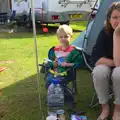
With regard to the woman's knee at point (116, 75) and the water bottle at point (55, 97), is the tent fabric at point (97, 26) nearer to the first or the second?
the water bottle at point (55, 97)

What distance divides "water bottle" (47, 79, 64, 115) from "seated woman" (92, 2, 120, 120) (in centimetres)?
46

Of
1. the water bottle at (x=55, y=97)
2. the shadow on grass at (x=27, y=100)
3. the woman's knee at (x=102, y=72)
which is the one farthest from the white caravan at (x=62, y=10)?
the woman's knee at (x=102, y=72)

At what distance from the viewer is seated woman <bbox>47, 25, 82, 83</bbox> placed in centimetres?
350

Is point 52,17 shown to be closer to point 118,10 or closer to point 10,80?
point 10,80

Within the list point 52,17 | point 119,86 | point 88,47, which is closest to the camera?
point 119,86

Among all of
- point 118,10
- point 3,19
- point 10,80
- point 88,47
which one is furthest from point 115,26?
point 3,19

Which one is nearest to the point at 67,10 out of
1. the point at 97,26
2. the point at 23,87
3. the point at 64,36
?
the point at 97,26

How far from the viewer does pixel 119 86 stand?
296 cm

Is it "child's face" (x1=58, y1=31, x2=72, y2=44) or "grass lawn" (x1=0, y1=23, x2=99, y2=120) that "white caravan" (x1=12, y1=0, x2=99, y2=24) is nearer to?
"grass lawn" (x1=0, y1=23, x2=99, y2=120)

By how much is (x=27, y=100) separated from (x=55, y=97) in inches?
24.8

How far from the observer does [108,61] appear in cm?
319

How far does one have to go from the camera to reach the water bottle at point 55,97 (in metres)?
3.42

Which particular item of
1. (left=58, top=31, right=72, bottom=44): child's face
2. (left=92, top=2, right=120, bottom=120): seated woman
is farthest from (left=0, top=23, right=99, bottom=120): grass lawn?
(left=58, top=31, right=72, bottom=44): child's face

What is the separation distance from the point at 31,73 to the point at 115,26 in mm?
2387
